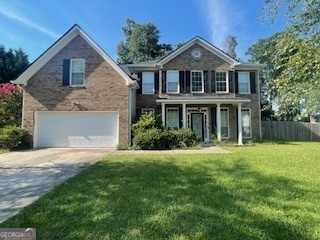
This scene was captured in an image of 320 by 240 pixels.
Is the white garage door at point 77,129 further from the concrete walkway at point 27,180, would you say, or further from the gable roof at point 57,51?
the concrete walkway at point 27,180

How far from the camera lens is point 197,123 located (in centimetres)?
1848

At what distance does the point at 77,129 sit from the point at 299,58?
13.2 m

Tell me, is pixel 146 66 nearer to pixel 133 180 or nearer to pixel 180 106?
pixel 180 106

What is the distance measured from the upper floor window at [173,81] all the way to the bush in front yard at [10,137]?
34.0 feet

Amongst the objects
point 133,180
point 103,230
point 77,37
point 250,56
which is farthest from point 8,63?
point 250,56

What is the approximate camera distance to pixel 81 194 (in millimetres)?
4973

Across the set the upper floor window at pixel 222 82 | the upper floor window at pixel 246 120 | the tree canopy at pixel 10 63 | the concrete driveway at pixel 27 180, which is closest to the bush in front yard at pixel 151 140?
the concrete driveway at pixel 27 180

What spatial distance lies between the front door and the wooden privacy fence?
639 centimetres

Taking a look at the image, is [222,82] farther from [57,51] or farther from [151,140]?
[57,51]

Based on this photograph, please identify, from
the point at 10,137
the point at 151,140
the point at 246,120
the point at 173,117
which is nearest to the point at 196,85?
the point at 173,117

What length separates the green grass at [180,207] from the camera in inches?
130

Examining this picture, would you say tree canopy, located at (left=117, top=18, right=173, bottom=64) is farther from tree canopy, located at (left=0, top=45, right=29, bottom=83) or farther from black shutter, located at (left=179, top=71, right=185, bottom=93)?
black shutter, located at (left=179, top=71, right=185, bottom=93)

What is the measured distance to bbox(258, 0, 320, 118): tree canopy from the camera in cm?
385

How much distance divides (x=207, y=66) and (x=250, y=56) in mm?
26522
